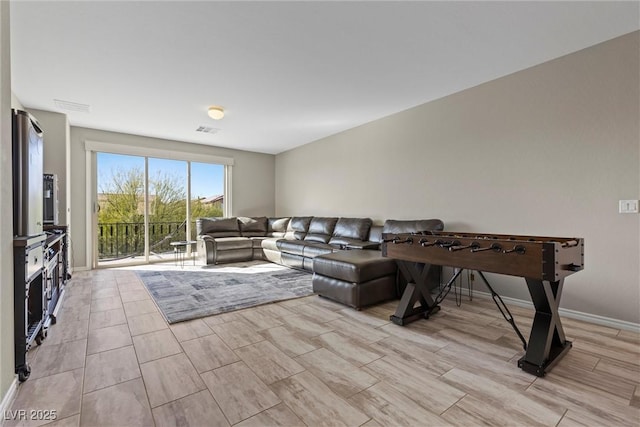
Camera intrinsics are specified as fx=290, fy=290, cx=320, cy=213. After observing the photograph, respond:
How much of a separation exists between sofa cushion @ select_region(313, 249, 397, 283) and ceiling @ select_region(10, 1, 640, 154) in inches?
78.7

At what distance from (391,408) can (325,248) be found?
3.02 metres

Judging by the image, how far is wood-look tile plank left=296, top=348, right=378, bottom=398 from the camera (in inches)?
66.1

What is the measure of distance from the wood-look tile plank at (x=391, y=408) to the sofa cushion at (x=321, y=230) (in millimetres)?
3499

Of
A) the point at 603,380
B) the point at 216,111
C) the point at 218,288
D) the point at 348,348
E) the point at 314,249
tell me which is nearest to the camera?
the point at 603,380

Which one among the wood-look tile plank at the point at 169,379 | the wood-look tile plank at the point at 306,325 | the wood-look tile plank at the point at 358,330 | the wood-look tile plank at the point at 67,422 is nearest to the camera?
the wood-look tile plank at the point at 67,422

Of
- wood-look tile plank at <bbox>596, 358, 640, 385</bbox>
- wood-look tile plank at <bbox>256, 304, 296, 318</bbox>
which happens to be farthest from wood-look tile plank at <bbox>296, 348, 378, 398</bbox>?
wood-look tile plank at <bbox>596, 358, 640, 385</bbox>

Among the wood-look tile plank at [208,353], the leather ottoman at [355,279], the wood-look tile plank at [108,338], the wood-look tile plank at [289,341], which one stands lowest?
the wood-look tile plank at [108,338]

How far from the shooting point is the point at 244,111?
4238 mm

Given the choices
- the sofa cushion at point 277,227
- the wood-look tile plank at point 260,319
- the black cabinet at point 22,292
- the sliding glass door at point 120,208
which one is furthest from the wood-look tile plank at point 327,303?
the sliding glass door at point 120,208

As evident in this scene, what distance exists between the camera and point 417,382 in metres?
1.72

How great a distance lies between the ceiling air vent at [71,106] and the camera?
3786mm

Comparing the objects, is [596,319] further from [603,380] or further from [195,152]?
[195,152]

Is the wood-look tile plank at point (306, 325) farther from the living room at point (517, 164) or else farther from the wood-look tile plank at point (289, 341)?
the living room at point (517, 164)

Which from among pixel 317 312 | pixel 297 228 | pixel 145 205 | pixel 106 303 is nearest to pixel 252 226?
pixel 297 228
